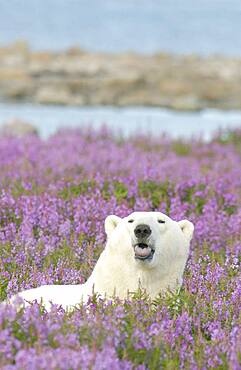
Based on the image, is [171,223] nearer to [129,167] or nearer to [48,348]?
[48,348]

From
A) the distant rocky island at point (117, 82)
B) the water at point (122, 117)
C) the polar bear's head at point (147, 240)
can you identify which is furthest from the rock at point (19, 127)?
the distant rocky island at point (117, 82)

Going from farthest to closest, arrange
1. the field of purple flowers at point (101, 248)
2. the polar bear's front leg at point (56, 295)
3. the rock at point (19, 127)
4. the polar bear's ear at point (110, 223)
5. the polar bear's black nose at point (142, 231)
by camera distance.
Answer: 1. the rock at point (19, 127)
2. the polar bear's ear at point (110, 223)
3. the polar bear's front leg at point (56, 295)
4. the polar bear's black nose at point (142, 231)
5. the field of purple flowers at point (101, 248)

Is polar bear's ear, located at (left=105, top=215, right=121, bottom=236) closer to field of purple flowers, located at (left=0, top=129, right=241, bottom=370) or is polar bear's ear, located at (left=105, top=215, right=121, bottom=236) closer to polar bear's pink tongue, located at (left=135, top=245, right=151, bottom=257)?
polar bear's pink tongue, located at (left=135, top=245, right=151, bottom=257)

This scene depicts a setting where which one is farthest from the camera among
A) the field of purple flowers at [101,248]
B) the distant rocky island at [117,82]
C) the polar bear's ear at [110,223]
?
the distant rocky island at [117,82]

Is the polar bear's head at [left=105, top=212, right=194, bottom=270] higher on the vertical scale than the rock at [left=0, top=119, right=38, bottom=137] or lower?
lower

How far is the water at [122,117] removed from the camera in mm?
21906

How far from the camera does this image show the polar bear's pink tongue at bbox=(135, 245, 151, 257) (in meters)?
4.43

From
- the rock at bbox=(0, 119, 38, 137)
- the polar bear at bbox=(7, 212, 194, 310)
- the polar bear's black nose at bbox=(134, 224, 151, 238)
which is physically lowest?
the polar bear at bbox=(7, 212, 194, 310)

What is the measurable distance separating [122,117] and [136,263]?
2120 centimetres

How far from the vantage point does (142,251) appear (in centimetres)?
443

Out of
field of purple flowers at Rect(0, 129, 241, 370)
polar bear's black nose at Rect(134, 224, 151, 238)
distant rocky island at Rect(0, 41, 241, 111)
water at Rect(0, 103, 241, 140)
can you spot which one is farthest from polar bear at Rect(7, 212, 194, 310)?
distant rocky island at Rect(0, 41, 241, 111)

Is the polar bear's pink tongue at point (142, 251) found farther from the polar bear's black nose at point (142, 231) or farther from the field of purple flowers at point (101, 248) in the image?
the field of purple flowers at point (101, 248)

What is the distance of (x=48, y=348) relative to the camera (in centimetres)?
333

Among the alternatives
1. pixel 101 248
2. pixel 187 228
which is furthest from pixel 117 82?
pixel 187 228
